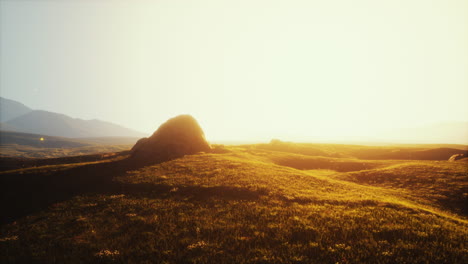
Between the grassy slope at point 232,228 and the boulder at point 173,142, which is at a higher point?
the boulder at point 173,142

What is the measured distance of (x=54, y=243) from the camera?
13617 millimetres

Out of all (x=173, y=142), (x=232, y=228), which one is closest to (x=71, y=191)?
(x=232, y=228)

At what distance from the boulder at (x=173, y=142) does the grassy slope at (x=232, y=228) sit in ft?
76.5

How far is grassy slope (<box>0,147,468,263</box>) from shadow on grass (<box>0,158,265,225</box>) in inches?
10.9

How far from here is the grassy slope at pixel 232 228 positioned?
11.3 metres

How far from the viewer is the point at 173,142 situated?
55.1m

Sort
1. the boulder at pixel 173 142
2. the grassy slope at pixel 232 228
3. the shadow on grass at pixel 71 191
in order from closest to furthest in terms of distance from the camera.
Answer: the grassy slope at pixel 232 228 → the shadow on grass at pixel 71 191 → the boulder at pixel 173 142

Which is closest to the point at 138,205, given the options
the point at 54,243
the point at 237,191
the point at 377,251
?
the point at 54,243

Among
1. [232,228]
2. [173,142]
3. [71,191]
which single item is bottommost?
[71,191]

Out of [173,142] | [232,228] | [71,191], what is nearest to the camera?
[232,228]

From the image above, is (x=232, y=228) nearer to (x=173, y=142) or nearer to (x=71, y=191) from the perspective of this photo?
(x=71, y=191)

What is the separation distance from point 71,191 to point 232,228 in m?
25.1

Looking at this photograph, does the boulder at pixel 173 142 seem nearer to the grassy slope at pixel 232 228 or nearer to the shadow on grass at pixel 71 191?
the shadow on grass at pixel 71 191

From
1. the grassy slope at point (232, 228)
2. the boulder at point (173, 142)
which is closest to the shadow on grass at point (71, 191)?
the grassy slope at point (232, 228)
